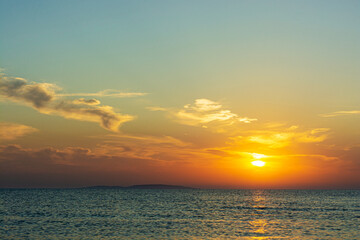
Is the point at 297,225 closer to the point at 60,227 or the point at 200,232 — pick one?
the point at 200,232

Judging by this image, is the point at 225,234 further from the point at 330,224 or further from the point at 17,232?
the point at 17,232

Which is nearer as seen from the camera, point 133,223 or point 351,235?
point 351,235

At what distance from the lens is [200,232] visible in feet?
176

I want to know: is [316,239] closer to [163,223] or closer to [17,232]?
[163,223]

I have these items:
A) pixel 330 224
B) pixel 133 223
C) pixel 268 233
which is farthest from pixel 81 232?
pixel 330 224

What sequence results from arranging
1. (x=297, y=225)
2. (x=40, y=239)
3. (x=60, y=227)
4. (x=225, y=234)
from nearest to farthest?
(x=40, y=239) → (x=225, y=234) → (x=60, y=227) → (x=297, y=225)

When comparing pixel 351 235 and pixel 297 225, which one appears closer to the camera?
pixel 351 235

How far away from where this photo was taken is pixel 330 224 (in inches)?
2581

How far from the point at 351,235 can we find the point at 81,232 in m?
37.0

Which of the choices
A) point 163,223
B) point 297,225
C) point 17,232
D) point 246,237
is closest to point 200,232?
point 246,237

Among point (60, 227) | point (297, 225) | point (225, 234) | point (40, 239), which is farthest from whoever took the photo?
point (297, 225)

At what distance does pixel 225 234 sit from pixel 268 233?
6.38 m

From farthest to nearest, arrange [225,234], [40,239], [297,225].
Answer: [297,225]
[225,234]
[40,239]

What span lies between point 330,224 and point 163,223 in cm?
2841
